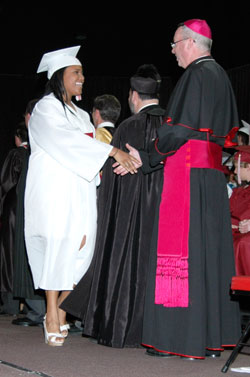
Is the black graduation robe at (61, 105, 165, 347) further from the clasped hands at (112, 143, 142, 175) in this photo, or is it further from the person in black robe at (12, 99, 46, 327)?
the person in black robe at (12, 99, 46, 327)

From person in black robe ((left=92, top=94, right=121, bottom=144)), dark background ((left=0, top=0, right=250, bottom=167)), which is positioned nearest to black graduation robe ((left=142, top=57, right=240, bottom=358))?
person in black robe ((left=92, top=94, right=121, bottom=144))

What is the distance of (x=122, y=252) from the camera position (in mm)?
3777

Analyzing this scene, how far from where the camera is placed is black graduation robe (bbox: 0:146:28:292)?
5422mm

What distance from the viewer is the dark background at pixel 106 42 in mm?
7805

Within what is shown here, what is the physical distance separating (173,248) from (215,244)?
0.23m

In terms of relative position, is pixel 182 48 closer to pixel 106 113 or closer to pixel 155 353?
pixel 106 113

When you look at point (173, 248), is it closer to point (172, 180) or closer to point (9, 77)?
point (172, 180)

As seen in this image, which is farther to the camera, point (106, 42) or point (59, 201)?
point (106, 42)

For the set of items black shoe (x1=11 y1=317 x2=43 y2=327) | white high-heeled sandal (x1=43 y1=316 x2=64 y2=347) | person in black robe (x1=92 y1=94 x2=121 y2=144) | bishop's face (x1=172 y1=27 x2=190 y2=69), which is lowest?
black shoe (x1=11 y1=317 x2=43 y2=327)

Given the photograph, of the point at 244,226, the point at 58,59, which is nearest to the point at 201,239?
the point at 244,226

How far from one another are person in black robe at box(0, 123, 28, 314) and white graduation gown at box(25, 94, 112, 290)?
5.08 feet

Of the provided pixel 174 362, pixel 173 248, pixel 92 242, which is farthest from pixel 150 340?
pixel 92 242

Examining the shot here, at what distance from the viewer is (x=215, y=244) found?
131 inches

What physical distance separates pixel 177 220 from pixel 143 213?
19.9 inches
